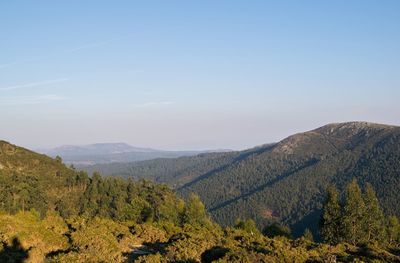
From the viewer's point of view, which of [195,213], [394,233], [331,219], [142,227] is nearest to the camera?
[142,227]

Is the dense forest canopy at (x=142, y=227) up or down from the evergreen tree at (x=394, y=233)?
up

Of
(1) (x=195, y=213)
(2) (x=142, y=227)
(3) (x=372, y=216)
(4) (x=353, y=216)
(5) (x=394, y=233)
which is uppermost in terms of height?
(2) (x=142, y=227)

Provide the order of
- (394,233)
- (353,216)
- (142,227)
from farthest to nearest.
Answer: (394,233) → (353,216) → (142,227)

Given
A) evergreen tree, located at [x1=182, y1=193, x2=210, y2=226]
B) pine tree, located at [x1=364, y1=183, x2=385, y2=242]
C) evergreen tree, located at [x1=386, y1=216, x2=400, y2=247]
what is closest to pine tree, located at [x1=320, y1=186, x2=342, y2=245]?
pine tree, located at [x1=364, y1=183, x2=385, y2=242]

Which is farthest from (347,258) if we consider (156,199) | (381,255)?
(156,199)

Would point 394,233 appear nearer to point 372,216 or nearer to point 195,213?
point 372,216

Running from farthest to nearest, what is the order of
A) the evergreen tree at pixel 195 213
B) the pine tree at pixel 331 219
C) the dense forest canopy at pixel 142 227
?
1. the evergreen tree at pixel 195 213
2. the pine tree at pixel 331 219
3. the dense forest canopy at pixel 142 227

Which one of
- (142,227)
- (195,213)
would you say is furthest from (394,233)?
(142,227)

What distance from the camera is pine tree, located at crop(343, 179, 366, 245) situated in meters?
73.1

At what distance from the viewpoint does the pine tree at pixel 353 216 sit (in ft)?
240

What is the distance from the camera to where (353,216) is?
242ft

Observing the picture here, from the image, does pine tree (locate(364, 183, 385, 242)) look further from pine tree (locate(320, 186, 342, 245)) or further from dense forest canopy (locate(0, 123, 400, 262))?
pine tree (locate(320, 186, 342, 245))

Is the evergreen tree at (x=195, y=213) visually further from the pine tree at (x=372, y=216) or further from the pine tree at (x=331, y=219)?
the pine tree at (x=372, y=216)

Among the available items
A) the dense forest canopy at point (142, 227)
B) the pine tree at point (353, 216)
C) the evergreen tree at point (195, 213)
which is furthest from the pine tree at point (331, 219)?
the evergreen tree at point (195, 213)
